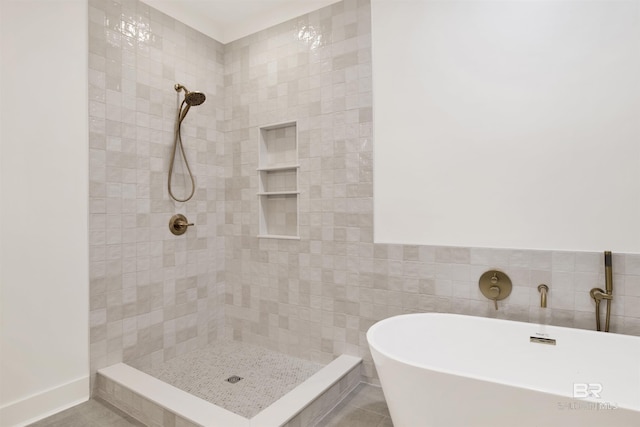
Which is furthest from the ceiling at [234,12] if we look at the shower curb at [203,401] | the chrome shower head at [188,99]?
the shower curb at [203,401]

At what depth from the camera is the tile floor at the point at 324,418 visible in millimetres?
1852

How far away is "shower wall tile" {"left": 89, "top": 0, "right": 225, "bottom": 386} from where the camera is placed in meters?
2.17

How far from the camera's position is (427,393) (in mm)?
1363

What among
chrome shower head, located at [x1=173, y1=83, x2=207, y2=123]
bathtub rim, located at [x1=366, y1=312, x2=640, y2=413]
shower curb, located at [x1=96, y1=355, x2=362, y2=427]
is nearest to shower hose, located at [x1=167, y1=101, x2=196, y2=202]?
chrome shower head, located at [x1=173, y1=83, x2=207, y2=123]

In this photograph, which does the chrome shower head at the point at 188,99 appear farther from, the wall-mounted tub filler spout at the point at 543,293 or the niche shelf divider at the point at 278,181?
the wall-mounted tub filler spout at the point at 543,293

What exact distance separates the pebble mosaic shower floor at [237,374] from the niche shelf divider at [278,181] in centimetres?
91

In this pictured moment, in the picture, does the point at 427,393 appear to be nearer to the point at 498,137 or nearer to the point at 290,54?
the point at 498,137

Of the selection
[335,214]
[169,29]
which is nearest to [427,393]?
[335,214]

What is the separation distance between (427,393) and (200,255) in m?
2.01
